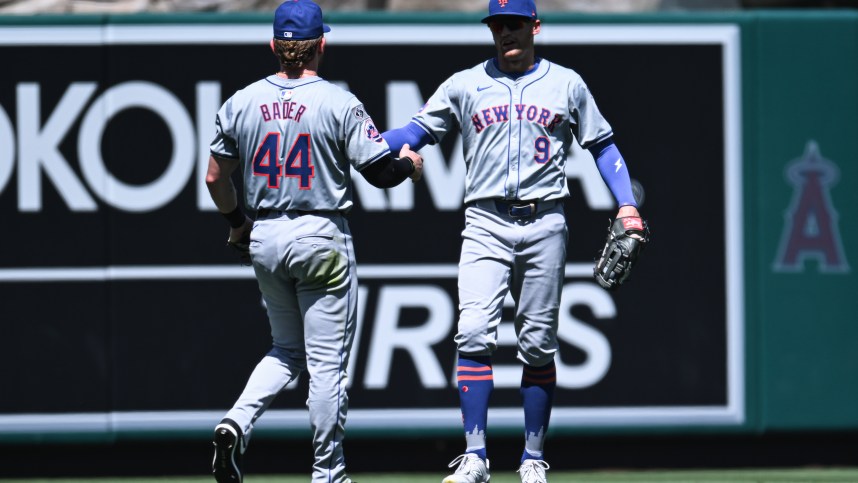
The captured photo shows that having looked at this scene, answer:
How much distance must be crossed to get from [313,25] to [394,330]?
8.00ft

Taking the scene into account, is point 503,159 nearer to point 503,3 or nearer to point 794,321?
point 503,3

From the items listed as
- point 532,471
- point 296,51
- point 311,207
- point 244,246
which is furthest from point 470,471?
point 296,51

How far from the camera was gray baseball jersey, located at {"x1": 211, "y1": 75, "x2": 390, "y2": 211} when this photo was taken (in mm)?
4699

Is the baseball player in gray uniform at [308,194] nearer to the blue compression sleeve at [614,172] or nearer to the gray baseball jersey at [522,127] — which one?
the gray baseball jersey at [522,127]

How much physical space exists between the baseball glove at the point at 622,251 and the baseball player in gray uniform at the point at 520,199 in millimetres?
56

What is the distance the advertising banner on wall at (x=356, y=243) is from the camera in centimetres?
673

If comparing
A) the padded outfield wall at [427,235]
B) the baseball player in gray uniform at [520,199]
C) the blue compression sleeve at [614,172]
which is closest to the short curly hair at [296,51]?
the baseball player in gray uniform at [520,199]

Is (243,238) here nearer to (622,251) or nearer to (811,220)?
(622,251)

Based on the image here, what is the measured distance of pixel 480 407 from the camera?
493cm

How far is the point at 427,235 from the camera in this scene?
680cm

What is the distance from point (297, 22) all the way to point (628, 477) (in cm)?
315

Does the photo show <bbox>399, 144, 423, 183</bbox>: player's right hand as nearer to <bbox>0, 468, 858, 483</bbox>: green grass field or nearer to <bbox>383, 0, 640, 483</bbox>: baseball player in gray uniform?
<bbox>383, 0, 640, 483</bbox>: baseball player in gray uniform

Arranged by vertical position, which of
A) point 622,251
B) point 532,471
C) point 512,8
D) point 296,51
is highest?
point 512,8

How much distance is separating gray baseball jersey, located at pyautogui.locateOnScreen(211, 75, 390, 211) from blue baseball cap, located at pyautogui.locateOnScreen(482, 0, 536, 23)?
2.26ft
